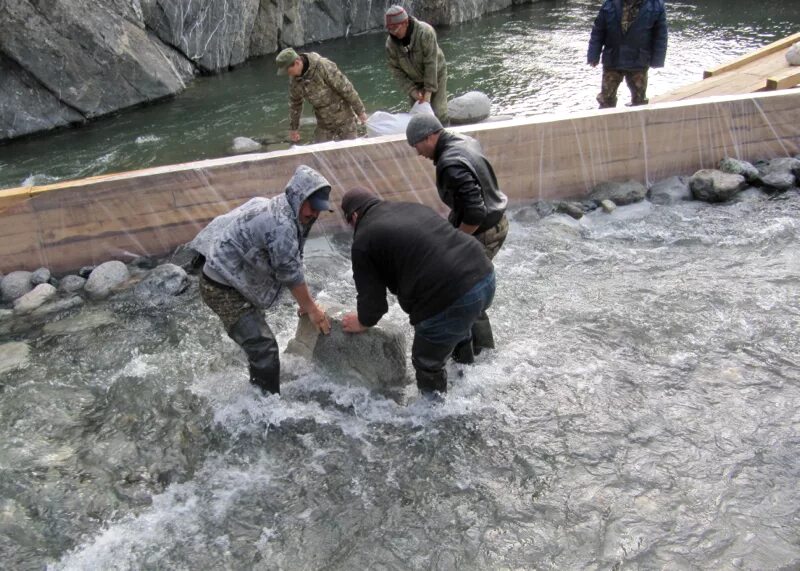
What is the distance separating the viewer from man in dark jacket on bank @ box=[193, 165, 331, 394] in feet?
11.8

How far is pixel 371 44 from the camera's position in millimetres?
16969

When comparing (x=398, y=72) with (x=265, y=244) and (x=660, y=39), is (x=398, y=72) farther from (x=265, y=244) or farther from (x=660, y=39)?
(x=265, y=244)

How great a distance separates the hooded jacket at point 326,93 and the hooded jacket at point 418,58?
0.65 meters

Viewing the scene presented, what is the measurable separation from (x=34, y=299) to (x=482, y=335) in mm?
4243

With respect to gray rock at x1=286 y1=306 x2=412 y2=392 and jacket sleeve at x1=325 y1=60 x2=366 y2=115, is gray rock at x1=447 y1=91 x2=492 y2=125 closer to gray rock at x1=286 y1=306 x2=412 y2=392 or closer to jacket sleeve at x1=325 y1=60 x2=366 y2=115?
jacket sleeve at x1=325 y1=60 x2=366 y2=115

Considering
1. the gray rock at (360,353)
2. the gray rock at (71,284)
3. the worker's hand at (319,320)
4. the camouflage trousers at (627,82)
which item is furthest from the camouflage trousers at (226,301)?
the camouflage trousers at (627,82)

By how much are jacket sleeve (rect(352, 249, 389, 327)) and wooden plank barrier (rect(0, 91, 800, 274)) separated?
295 centimetres

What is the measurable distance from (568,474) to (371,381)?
59.3 inches

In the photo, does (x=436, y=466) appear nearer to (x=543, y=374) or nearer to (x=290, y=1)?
(x=543, y=374)

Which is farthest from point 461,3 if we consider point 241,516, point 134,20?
point 241,516

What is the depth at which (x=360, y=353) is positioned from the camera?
14.2 ft

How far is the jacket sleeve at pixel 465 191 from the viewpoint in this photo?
391 centimetres

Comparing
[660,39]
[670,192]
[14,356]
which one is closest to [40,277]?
[14,356]

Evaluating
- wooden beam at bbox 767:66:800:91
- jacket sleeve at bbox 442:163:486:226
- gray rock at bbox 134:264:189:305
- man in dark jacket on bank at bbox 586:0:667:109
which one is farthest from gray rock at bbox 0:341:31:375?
wooden beam at bbox 767:66:800:91
